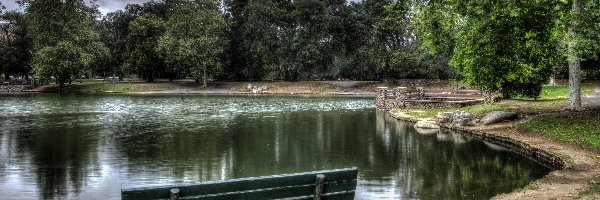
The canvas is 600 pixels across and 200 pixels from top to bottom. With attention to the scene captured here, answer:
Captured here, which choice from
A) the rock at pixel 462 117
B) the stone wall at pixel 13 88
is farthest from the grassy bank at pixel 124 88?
the rock at pixel 462 117

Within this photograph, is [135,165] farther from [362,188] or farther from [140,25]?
[140,25]

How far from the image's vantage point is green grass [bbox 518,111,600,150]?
16.5 meters

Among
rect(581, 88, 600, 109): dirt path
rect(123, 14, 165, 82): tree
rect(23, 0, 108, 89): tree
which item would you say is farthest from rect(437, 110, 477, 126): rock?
rect(123, 14, 165, 82): tree

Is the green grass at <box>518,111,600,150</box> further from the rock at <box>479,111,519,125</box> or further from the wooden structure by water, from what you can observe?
the wooden structure by water

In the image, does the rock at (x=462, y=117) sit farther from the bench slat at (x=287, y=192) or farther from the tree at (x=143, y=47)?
the tree at (x=143, y=47)

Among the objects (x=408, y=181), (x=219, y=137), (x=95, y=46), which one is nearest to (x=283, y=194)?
(x=408, y=181)

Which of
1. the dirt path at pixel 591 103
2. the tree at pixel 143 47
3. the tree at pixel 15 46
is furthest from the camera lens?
the tree at pixel 15 46

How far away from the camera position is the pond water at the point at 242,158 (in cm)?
1189

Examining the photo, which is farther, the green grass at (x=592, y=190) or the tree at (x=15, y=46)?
the tree at (x=15, y=46)

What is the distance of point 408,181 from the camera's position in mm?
12352

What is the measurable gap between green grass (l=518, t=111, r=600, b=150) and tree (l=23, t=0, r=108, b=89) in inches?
2462

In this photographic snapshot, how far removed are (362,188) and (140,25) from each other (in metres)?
75.5

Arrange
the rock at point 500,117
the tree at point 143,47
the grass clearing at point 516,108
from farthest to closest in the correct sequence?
1. the tree at point 143,47
2. the grass clearing at point 516,108
3. the rock at point 500,117

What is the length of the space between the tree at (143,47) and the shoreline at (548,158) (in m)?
62.1
